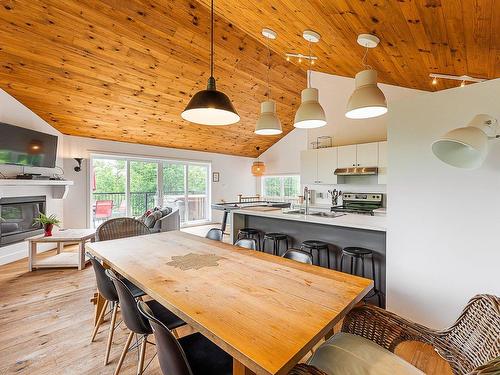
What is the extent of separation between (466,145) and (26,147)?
18.7 ft

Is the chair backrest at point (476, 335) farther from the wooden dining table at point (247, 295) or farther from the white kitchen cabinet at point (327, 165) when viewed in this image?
the white kitchen cabinet at point (327, 165)

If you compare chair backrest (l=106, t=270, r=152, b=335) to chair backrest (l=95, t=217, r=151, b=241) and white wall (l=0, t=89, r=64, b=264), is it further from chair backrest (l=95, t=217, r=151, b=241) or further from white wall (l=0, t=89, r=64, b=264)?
white wall (l=0, t=89, r=64, b=264)

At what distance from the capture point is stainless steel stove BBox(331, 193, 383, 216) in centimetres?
470

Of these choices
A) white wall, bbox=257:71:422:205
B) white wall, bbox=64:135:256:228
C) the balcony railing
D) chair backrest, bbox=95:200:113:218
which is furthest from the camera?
the balcony railing

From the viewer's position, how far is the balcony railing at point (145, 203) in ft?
19.4

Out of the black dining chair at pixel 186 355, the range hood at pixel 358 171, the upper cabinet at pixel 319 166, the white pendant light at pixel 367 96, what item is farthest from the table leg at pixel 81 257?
the range hood at pixel 358 171

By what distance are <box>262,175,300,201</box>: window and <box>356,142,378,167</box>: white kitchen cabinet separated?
300cm

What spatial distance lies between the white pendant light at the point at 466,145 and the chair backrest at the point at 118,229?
308 cm

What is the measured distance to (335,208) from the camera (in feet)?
16.5

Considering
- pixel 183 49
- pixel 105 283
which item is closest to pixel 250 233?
pixel 105 283

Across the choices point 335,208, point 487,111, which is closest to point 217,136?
point 335,208

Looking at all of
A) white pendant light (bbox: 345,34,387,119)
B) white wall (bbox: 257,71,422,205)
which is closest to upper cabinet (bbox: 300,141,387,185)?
white wall (bbox: 257,71,422,205)

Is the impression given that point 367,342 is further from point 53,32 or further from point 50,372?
point 53,32

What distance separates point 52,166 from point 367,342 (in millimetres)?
5619
